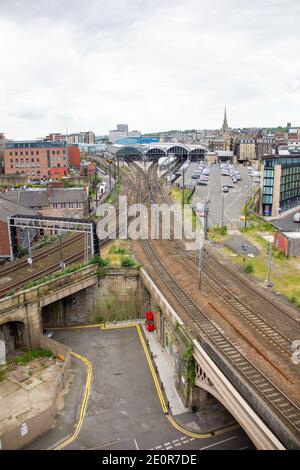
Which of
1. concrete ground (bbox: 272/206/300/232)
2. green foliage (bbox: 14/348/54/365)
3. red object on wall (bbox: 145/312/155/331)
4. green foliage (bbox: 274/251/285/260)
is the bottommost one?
green foliage (bbox: 14/348/54/365)

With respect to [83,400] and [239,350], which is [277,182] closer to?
[239,350]

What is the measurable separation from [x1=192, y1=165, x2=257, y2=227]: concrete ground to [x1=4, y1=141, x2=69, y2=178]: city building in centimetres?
4116

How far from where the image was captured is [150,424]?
22.3 metres

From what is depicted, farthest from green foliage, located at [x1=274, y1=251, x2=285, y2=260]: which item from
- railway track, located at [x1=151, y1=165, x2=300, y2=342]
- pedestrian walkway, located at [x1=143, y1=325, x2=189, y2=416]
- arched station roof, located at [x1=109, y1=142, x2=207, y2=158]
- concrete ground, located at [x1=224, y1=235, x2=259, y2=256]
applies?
arched station roof, located at [x1=109, y1=142, x2=207, y2=158]

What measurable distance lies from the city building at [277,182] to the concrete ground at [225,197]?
4561 mm

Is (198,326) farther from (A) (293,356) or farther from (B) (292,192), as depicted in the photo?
(B) (292,192)

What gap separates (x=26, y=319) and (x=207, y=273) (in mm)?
16173

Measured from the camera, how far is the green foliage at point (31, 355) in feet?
95.0

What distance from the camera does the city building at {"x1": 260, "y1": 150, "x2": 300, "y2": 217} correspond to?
5903cm

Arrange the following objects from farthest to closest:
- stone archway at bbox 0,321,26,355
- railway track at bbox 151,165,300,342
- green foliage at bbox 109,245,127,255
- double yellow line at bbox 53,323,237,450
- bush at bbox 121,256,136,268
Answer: green foliage at bbox 109,245,127,255
bush at bbox 121,256,136,268
stone archway at bbox 0,321,26,355
railway track at bbox 151,165,300,342
double yellow line at bbox 53,323,237,450

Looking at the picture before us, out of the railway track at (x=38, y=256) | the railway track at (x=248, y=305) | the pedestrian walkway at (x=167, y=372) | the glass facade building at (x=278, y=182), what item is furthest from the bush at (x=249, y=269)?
the glass facade building at (x=278, y=182)

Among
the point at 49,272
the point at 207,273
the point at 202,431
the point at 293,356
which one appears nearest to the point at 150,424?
the point at 202,431

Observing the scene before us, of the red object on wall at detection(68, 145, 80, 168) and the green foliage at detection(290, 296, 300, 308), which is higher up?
the red object on wall at detection(68, 145, 80, 168)

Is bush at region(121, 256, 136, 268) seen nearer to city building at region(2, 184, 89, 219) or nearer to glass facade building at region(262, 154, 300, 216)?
city building at region(2, 184, 89, 219)
